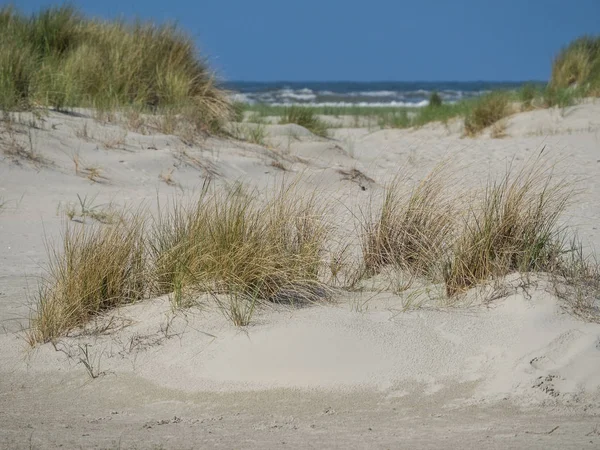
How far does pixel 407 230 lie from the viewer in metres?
4.67

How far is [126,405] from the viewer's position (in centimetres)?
343

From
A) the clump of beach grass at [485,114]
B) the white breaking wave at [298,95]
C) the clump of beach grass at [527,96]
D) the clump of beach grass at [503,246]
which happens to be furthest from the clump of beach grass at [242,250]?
the white breaking wave at [298,95]

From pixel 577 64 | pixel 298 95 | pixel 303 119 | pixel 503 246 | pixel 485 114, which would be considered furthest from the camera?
pixel 298 95

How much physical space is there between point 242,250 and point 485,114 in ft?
33.9

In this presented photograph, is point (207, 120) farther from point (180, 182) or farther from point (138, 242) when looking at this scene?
point (138, 242)

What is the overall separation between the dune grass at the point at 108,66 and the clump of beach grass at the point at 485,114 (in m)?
4.63

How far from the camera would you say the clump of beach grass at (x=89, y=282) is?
3.97 meters

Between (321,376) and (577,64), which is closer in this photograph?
(321,376)

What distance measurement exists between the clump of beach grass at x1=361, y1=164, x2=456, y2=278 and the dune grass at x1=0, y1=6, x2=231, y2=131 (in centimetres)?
502

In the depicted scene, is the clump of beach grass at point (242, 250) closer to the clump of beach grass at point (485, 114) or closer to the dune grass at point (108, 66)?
the dune grass at point (108, 66)

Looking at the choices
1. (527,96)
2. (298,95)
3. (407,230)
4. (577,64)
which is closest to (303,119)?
(527,96)

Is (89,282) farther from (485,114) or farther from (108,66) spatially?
(485,114)

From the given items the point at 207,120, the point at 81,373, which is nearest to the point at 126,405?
the point at 81,373

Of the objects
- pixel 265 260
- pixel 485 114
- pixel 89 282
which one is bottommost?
pixel 89 282
